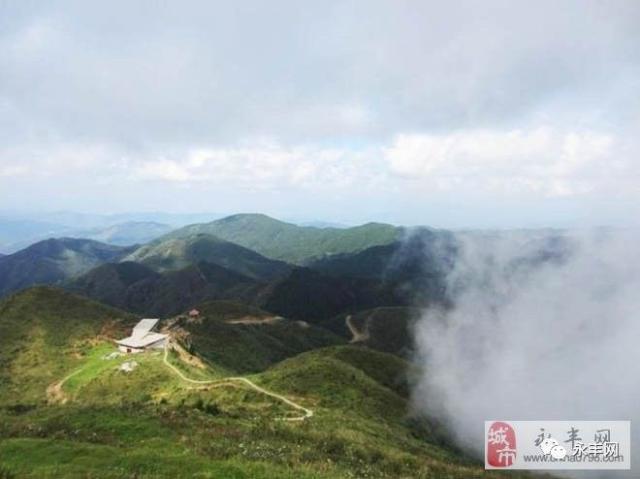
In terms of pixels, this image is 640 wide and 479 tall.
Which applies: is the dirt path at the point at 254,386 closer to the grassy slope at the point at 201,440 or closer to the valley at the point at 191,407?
the valley at the point at 191,407

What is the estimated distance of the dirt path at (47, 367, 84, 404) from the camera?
69062 millimetres

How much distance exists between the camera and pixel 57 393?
235ft

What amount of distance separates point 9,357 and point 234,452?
74887 millimetres

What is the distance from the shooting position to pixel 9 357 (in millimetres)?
89312

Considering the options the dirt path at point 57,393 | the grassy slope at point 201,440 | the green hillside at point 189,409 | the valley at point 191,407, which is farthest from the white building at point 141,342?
the grassy slope at point 201,440

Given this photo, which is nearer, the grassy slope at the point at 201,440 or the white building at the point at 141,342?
the grassy slope at the point at 201,440

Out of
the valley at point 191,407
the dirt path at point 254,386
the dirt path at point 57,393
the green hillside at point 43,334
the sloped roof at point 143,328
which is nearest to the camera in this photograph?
the valley at point 191,407

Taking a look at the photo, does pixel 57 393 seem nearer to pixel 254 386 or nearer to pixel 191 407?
pixel 254 386

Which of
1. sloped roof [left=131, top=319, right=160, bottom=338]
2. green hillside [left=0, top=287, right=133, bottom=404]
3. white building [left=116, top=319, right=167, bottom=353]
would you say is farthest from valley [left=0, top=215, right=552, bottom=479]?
sloped roof [left=131, top=319, right=160, bottom=338]

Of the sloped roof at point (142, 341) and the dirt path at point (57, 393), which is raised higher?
the sloped roof at point (142, 341)

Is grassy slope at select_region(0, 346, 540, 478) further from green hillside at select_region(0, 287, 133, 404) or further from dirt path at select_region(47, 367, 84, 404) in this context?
green hillside at select_region(0, 287, 133, 404)

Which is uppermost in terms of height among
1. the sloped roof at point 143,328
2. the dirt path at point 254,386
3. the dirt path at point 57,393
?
the sloped roof at point 143,328

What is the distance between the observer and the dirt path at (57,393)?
69.1 metres

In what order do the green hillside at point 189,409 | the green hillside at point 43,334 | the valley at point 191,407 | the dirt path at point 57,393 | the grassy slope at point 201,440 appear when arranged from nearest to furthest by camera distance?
the grassy slope at point 201,440 < the green hillside at point 189,409 < the valley at point 191,407 < the dirt path at point 57,393 < the green hillside at point 43,334
